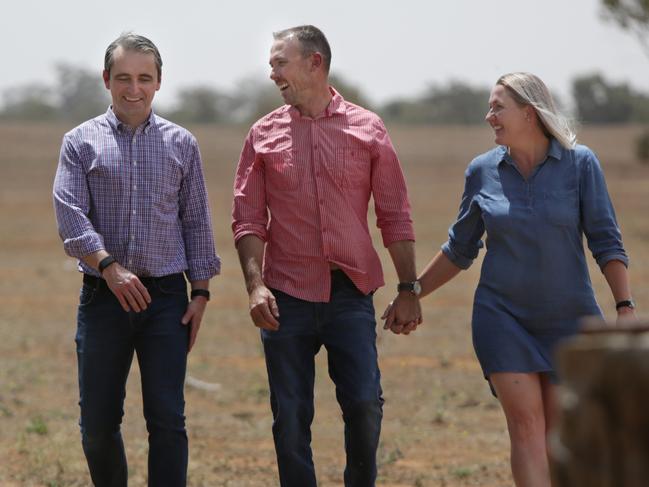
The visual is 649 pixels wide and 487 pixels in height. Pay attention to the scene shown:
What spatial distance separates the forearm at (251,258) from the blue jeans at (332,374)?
15 cm

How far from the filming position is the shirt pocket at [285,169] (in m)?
5.54

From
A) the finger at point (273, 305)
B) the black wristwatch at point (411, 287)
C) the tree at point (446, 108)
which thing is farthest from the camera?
the tree at point (446, 108)

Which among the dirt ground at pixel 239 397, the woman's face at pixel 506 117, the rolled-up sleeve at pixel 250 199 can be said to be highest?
the woman's face at pixel 506 117

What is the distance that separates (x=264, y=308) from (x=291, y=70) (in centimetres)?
97

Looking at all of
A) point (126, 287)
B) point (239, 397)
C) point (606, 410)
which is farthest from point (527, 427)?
point (239, 397)

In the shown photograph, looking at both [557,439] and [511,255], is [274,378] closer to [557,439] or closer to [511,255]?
[511,255]

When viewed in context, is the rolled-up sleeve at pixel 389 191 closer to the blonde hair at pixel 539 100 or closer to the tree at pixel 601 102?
the blonde hair at pixel 539 100

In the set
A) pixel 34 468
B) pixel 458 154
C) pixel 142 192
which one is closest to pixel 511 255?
pixel 142 192

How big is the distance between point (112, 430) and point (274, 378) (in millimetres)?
680

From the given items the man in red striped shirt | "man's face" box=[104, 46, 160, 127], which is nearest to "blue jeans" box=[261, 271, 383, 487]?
the man in red striped shirt

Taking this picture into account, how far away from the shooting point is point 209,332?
50.1 feet

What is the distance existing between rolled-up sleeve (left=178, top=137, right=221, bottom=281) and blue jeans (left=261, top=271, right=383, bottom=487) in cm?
34

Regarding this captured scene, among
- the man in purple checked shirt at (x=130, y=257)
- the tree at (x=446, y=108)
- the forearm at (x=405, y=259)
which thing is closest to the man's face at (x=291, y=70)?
the man in purple checked shirt at (x=130, y=257)

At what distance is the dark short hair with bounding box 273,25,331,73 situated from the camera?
552cm
